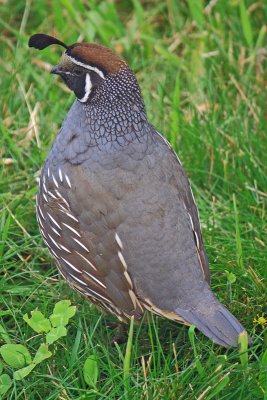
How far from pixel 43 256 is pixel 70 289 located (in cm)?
31

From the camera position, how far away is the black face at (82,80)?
3.97m

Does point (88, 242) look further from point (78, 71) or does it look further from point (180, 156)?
point (180, 156)


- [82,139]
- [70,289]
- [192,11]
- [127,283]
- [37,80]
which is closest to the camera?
[127,283]

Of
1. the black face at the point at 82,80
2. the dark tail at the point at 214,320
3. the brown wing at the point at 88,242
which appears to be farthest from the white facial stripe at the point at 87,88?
the dark tail at the point at 214,320

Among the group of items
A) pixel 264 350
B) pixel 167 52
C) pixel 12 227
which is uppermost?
pixel 167 52

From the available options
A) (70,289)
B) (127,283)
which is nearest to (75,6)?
(70,289)

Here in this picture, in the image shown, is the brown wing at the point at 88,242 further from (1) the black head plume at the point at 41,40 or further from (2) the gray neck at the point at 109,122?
(1) the black head plume at the point at 41,40

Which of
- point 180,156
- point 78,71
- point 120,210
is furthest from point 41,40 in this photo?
point 180,156

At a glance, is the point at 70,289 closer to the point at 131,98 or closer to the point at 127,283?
the point at 127,283

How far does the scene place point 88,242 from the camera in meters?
3.82

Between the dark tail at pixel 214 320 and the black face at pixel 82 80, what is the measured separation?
1.07m

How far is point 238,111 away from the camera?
17.1ft

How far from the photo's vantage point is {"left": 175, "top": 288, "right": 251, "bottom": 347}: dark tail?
3.50 metres

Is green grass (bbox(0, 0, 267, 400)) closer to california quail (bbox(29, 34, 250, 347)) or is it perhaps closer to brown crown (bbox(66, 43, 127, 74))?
california quail (bbox(29, 34, 250, 347))
